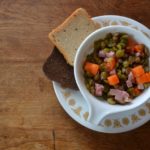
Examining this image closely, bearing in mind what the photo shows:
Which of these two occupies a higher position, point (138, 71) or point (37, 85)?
point (138, 71)

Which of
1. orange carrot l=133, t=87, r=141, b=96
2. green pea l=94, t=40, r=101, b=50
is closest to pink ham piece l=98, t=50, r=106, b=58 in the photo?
green pea l=94, t=40, r=101, b=50

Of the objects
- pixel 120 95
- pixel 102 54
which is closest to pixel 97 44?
pixel 102 54

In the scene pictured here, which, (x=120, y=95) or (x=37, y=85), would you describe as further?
(x=37, y=85)

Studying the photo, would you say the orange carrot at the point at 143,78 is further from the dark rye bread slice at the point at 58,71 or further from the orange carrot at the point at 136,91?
the dark rye bread slice at the point at 58,71

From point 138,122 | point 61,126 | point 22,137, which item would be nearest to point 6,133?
point 22,137

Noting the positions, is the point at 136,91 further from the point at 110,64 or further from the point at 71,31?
the point at 71,31

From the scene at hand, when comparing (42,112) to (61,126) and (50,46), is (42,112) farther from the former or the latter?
(50,46)
